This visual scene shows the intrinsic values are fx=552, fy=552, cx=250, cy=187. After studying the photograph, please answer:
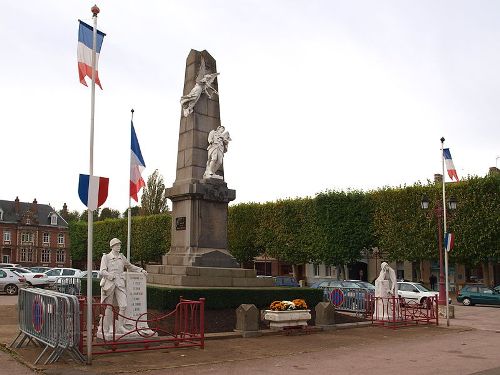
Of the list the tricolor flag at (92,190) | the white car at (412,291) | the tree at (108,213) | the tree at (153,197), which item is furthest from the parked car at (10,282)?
the tree at (108,213)

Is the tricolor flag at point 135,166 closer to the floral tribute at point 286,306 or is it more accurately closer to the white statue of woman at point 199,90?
the white statue of woman at point 199,90

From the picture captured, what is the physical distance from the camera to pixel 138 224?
198 feet

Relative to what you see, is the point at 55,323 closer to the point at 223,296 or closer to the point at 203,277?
the point at 223,296

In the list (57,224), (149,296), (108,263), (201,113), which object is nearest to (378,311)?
(149,296)

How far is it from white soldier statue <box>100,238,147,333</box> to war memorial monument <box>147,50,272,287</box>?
196 inches

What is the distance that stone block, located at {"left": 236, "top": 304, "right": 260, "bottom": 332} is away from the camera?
1498 centimetres

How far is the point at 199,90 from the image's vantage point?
65.9ft

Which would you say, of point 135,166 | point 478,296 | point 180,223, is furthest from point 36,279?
point 478,296

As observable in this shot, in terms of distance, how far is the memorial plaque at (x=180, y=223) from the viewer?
1916cm

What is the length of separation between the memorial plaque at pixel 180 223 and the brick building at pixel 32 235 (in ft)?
232

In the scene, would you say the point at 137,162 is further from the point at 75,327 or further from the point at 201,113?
the point at 75,327

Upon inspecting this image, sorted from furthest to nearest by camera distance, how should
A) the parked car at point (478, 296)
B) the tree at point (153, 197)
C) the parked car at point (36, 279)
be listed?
the tree at point (153, 197)
the parked car at point (36, 279)
the parked car at point (478, 296)

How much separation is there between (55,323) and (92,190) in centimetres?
259

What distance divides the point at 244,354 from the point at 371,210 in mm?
32703
